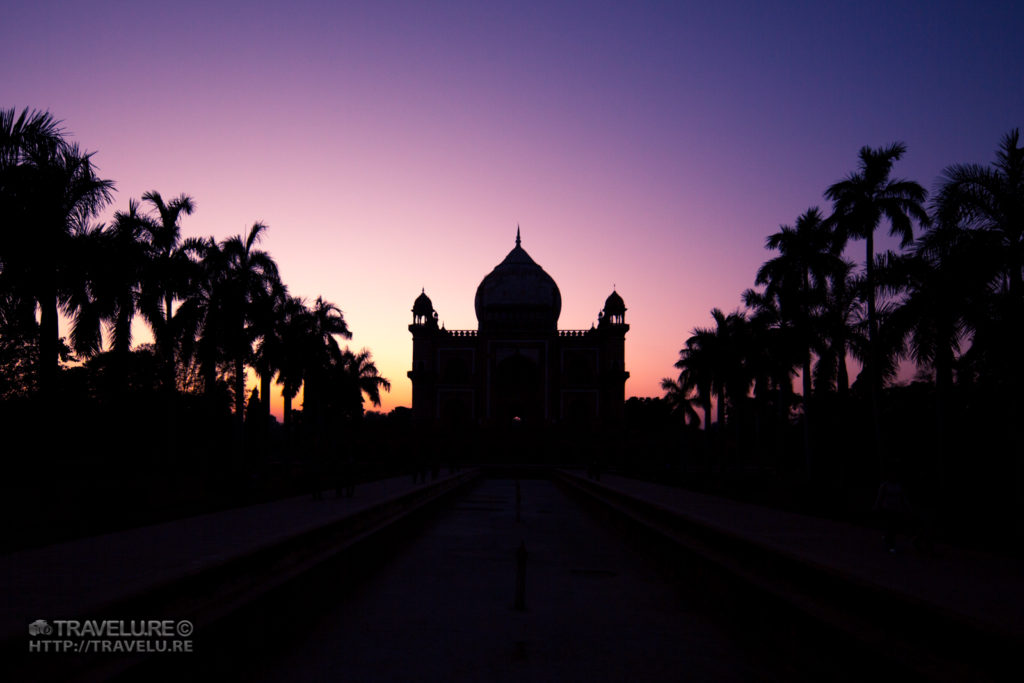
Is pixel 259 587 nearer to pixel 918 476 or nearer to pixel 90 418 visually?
pixel 918 476

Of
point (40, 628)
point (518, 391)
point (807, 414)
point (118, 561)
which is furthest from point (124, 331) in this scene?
point (518, 391)

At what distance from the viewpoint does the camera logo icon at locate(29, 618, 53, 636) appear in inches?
235

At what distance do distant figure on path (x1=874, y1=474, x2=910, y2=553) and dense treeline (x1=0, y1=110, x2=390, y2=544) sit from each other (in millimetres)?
17307

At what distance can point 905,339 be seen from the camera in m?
23.0

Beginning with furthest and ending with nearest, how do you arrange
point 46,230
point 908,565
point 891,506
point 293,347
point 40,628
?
1. point 293,347
2. point 46,230
3. point 891,506
4. point 908,565
5. point 40,628

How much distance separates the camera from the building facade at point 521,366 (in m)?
78.7

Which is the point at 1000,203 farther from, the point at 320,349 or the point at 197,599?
the point at 320,349

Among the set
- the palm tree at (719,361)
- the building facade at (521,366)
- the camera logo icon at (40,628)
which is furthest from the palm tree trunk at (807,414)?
the building facade at (521,366)

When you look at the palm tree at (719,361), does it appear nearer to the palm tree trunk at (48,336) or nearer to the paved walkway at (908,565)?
the paved walkway at (908,565)

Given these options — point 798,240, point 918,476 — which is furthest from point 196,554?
point 798,240

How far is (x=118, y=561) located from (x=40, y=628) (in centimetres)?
524

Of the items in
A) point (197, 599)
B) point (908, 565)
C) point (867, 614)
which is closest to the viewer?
point (867, 614)

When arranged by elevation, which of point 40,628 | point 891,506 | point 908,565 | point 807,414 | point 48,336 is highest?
point 48,336

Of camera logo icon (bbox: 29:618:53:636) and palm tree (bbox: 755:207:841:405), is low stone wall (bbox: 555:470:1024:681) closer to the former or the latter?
camera logo icon (bbox: 29:618:53:636)
